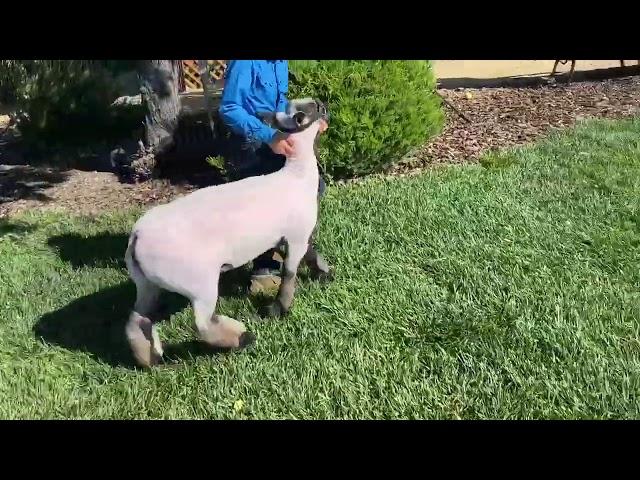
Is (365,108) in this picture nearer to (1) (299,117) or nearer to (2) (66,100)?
(1) (299,117)

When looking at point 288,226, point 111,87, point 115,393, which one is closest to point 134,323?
point 115,393

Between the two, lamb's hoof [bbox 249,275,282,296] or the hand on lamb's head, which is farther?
lamb's hoof [bbox 249,275,282,296]

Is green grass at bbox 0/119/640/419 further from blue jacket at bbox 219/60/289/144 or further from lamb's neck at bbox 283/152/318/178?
blue jacket at bbox 219/60/289/144

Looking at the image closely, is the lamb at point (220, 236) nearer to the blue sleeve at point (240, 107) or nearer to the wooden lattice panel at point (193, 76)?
the blue sleeve at point (240, 107)

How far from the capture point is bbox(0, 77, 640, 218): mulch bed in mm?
6336

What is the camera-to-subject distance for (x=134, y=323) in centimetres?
299

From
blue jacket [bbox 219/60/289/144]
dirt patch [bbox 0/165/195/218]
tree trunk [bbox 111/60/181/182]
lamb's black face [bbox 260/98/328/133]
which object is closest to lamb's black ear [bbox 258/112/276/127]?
lamb's black face [bbox 260/98/328/133]

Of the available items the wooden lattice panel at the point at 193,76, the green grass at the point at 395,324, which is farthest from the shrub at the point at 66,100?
the green grass at the point at 395,324

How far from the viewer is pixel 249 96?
3568 mm

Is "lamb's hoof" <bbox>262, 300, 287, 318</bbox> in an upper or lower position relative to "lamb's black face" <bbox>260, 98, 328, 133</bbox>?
lower

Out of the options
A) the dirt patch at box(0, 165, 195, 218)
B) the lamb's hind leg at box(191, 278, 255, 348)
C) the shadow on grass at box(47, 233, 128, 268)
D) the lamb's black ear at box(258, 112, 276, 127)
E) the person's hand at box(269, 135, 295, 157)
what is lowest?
the dirt patch at box(0, 165, 195, 218)

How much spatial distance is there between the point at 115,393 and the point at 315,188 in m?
1.47

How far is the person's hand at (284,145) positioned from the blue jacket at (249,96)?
248 millimetres

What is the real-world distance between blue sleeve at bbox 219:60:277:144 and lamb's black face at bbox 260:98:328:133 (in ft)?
1.07
